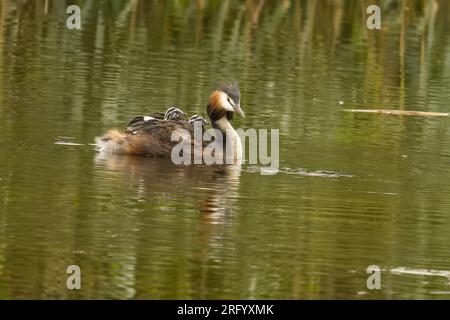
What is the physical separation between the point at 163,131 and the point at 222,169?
0.79 meters

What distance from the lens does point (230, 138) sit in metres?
15.7

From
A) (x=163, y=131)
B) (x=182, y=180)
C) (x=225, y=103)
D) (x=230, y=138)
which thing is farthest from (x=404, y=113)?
(x=182, y=180)

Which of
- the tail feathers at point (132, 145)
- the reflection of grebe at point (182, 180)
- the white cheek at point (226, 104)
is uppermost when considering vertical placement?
→ the white cheek at point (226, 104)

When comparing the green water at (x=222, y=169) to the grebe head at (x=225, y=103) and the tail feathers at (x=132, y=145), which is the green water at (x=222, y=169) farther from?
the grebe head at (x=225, y=103)

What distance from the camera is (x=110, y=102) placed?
17781 mm

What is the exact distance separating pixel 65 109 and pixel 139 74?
311cm

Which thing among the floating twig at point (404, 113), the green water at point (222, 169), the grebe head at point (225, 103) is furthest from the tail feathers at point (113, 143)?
the floating twig at point (404, 113)

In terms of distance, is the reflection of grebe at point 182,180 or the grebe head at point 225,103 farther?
the grebe head at point 225,103

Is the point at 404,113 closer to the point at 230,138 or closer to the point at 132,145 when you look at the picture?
the point at 230,138

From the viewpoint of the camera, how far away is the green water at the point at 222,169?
410 inches

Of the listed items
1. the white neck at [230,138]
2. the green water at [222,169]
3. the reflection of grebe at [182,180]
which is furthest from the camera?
the white neck at [230,138]
